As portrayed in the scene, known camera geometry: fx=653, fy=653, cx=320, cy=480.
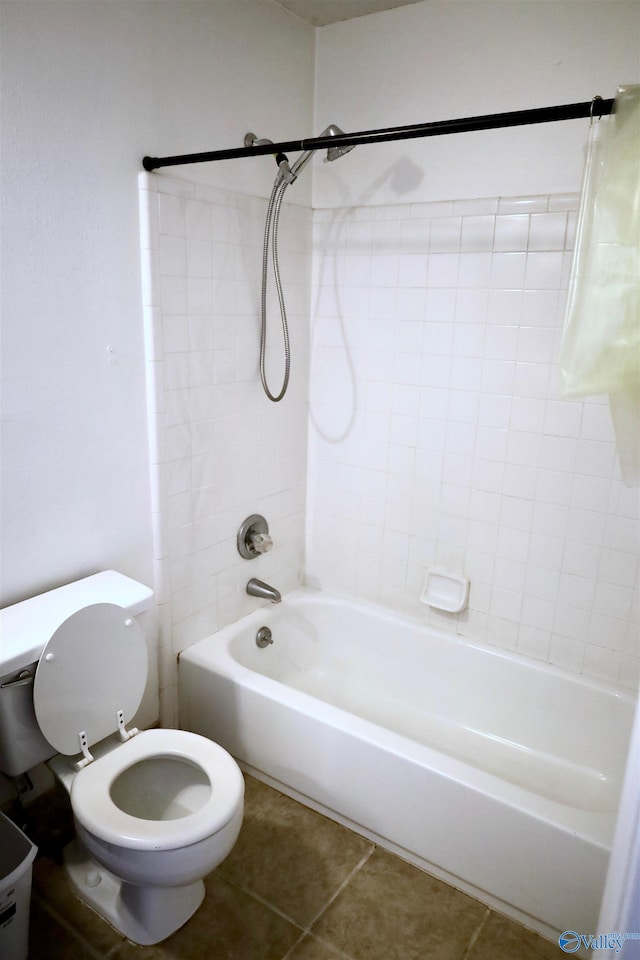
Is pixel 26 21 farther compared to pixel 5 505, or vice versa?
pixel 5 505

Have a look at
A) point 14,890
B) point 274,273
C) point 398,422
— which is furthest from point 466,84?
point 14,890

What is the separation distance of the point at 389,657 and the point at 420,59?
204 cm

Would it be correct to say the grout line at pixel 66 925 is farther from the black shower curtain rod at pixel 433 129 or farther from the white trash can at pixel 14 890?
the black shower curtain rod at pixel 433 129

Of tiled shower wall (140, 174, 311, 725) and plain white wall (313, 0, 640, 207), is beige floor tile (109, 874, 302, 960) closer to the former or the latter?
tiled shower wall (140, 174, 311, 725)

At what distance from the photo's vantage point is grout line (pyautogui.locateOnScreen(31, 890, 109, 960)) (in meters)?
1.60

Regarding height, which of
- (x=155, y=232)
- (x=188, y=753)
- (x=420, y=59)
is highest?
(x=420, y=59)

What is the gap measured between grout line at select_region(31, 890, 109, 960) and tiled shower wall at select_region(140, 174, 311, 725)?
2.02 ft

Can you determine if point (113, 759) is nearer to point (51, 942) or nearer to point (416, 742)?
point (51, 942)

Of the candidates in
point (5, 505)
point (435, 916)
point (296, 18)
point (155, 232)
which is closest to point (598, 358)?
point (155, 232)

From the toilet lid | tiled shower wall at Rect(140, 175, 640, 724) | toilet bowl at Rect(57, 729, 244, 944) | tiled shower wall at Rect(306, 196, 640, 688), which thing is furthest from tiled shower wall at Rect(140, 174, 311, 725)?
toilet bowl at Rect(57, 729, 244, 944)

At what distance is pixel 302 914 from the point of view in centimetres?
172

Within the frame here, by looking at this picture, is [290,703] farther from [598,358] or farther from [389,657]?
[598,358]

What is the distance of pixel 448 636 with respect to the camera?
2.35 m

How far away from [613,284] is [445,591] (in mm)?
1463
